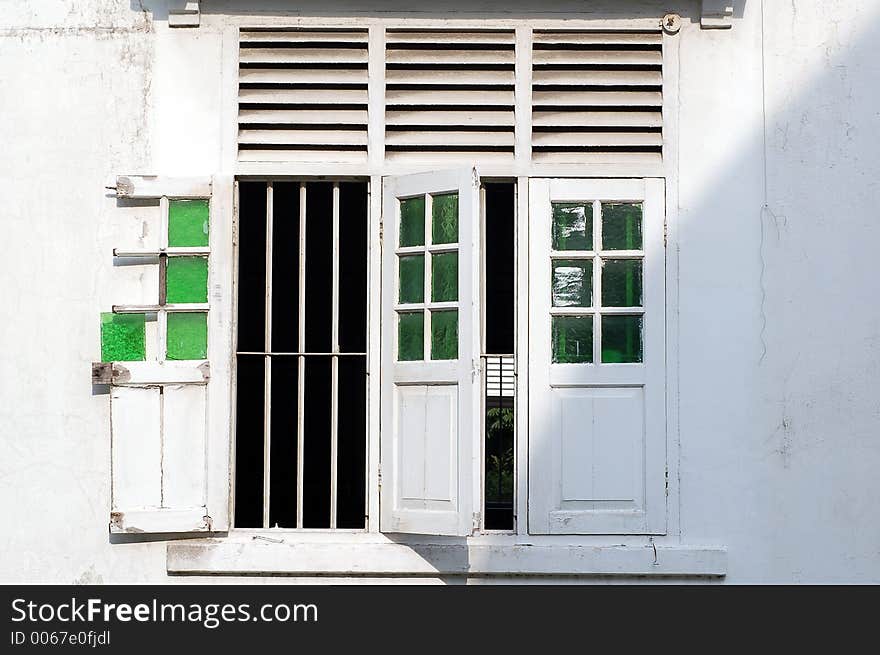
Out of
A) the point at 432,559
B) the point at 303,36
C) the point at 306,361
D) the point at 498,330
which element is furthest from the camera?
the point at 498,330

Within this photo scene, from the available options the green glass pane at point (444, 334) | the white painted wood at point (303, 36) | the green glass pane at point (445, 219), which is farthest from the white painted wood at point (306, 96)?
the green glass pane at point (444, 334)

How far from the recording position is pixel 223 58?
235 inches

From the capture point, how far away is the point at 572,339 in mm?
5832

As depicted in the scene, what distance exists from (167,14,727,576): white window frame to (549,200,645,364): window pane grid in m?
0.15

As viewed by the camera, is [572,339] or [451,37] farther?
[451,37]

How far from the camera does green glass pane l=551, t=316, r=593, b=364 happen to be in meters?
5.82

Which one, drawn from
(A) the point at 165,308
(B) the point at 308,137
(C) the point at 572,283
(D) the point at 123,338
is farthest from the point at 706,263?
(D) the point at 123,338

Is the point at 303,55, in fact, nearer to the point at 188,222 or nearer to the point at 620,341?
the point at 188,222

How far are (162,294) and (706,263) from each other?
271 cm

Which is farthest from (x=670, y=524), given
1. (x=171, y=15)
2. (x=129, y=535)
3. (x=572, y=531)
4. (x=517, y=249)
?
(x=171, y=15)

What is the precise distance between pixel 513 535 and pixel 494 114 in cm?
211

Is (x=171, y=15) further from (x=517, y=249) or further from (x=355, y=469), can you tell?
(x=355, y=469)

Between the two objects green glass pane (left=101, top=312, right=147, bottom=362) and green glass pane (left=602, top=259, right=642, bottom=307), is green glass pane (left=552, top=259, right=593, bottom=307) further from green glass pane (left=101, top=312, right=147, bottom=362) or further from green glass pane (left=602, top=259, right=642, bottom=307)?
green glass pane (left=101, top=312, right=147, bottom=362)

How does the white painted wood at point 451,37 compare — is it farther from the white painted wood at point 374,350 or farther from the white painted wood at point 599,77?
the white painted wood at point 374,350
